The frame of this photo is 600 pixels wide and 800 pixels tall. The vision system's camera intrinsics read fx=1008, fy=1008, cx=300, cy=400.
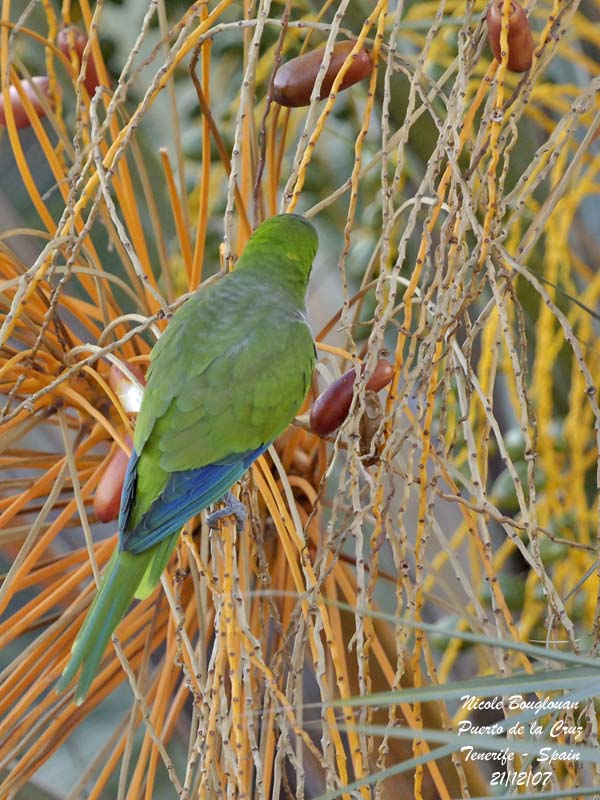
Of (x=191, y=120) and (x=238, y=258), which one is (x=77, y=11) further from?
(x=238, y=258)

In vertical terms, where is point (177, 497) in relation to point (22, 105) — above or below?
below

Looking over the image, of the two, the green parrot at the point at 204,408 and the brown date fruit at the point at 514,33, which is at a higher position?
the brown date fruit at the point at 514,33

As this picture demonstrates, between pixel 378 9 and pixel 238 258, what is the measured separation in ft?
1.14

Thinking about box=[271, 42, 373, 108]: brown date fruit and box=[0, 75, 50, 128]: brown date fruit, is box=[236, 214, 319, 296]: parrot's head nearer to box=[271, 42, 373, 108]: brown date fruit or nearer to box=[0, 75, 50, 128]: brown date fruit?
box=[271, 42, 373, 108]: brown date fruit

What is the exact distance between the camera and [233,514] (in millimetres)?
733

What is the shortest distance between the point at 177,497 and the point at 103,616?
11 cm

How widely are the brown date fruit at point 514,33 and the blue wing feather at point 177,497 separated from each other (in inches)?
12.9

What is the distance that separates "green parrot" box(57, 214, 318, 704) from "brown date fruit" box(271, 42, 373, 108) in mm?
110

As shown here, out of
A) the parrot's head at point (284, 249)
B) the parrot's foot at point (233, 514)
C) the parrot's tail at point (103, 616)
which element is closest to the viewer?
the parrot's tail at point (103, 616)

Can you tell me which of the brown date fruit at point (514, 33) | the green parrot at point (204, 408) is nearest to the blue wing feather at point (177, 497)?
the green parrot at point (204, 408)

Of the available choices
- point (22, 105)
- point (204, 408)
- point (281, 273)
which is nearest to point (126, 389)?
point (204, 408)

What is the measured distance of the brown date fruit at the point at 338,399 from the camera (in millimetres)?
690

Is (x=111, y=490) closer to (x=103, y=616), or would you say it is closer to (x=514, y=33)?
(x=103, y=616)

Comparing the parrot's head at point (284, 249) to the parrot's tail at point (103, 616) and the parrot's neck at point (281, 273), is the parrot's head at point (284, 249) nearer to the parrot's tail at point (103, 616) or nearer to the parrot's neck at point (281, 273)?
the parrot's neck at point (281, 273)
